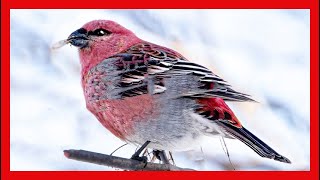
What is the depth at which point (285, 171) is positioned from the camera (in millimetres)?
2039

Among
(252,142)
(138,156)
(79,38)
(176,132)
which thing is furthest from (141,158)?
(79,38)

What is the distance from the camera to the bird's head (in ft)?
6.75

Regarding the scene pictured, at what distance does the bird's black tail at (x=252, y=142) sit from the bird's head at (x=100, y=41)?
1.35ft

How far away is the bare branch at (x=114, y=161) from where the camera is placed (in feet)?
5.22

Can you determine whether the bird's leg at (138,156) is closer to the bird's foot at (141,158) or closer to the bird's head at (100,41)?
the bird's foot at (141,158)

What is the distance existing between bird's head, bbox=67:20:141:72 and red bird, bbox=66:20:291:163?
0.10ft

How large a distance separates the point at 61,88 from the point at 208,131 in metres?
0.47

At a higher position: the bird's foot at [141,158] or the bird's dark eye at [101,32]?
the bird's dark eye at [101,32]

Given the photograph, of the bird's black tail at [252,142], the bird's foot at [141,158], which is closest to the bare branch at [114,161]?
the bird's foot at [141,158]

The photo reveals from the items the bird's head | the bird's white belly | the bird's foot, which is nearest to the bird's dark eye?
the bird's head

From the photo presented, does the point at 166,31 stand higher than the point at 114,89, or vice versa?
the point at 166,31

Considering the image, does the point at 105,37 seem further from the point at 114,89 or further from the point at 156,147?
the point at 156,147

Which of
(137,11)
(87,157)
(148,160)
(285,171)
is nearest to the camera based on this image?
(87,157)

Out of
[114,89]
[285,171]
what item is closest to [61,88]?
[114,89]
